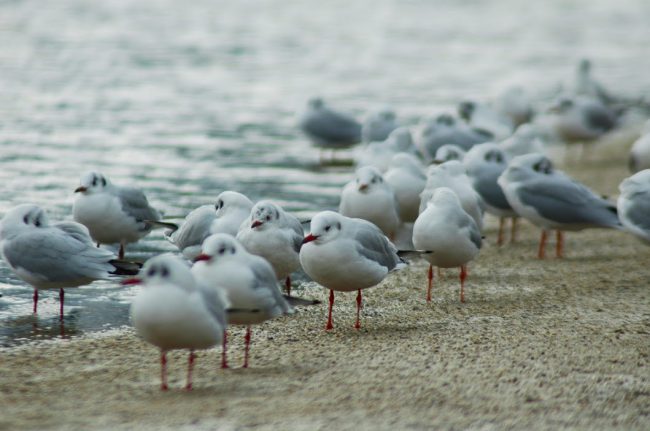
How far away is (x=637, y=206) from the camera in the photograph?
9.46m

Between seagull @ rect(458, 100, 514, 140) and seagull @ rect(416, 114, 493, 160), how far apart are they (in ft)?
5.13

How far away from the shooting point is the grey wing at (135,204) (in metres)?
9.39

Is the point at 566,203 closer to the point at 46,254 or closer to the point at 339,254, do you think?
the point at 339,254

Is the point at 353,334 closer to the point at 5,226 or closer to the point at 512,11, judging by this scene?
the point at 5,226

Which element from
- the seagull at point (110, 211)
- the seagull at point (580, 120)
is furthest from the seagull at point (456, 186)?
the seagull at point (580, 120)

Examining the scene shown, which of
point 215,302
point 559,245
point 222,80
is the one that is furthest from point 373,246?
point 222,80

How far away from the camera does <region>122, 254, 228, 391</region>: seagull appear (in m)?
5.79

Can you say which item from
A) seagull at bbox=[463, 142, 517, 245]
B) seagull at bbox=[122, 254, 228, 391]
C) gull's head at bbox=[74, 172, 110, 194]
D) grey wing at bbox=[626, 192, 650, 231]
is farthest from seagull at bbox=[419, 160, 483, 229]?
seagull at bbox=[122, 254, 228, 391]

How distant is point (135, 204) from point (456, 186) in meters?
2.80

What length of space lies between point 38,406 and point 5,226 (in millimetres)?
2162

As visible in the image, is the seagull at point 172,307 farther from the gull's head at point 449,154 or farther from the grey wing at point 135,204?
the gull's head at point 449,154

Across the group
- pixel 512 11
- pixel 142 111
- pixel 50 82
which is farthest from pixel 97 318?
pixel 512 11

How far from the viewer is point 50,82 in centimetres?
2086

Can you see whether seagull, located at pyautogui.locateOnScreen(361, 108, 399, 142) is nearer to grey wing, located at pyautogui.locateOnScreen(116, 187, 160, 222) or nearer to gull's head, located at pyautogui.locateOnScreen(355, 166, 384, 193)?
gull's head, located at pyautogui.locateOnScreen(355, 166, 384, 193)
